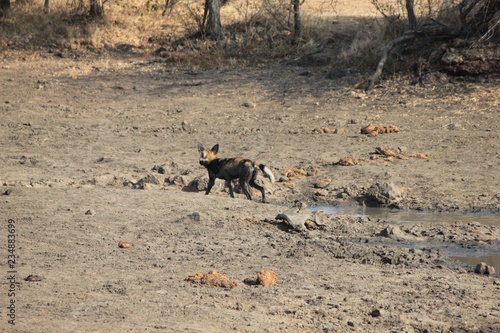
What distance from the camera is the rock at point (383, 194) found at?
11.2 metres

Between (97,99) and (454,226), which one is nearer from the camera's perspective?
(454,226)

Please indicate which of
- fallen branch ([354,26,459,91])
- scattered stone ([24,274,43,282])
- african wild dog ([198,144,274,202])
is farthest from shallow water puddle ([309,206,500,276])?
fallen branch ([354,26,459,91])

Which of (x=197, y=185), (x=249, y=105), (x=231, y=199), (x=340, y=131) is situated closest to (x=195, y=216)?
(x=231, y=199)

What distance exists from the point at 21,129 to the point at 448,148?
7.35 metres

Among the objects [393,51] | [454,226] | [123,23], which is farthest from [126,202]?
[123,23]

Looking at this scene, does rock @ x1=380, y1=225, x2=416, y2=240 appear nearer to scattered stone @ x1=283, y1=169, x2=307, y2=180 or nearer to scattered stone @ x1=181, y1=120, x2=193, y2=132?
scattered stone @ x1=283, y1=169, x2=307, y2=180

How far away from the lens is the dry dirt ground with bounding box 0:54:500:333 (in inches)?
270

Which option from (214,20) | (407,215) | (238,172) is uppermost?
(214,20)

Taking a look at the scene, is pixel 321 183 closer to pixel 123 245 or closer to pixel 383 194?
pixel 383 194

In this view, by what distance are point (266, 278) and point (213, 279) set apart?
46 centimetres

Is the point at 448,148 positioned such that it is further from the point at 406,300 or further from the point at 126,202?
the point at 406,300

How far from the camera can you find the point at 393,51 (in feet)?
56.1

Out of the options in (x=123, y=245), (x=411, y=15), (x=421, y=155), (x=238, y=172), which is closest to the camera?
(x=123, y=245)

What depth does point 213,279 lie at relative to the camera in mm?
7387
